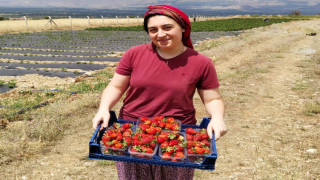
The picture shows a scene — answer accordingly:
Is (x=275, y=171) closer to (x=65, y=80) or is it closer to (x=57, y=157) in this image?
(x=57, y=157)

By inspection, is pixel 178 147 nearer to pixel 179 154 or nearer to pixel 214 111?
pixel 179 154

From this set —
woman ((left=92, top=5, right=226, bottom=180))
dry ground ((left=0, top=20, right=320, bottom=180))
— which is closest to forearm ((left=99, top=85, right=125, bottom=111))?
woman ((left=92, top=5, right=226, bottom=180))

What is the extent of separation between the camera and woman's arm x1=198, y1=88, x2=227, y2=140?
204cm

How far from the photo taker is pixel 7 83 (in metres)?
9.20

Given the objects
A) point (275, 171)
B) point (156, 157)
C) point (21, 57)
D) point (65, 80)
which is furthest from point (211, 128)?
point (21, 57)

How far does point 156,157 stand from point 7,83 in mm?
8754

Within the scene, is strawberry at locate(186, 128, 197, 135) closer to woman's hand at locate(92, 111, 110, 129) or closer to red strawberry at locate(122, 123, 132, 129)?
red strawberry at locate(122, 123, 132, 129)

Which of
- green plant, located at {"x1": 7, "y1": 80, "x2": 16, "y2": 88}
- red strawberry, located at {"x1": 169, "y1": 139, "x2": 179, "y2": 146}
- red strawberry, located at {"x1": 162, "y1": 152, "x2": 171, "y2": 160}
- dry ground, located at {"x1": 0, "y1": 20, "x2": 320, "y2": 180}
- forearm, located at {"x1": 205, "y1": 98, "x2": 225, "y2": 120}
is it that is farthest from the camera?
green plant, located at {"x1": 7, "y1": 80, "x2": 16, "y2": 88}

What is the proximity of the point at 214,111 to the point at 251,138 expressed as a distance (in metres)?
3.25

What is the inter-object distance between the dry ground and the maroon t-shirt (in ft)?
6.91

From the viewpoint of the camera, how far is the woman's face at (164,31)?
2051 mm

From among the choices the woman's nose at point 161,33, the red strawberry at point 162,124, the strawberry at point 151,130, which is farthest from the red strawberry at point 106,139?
the woman's nose at point 161,33

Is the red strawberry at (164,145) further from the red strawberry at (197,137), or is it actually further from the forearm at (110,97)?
the forearm at (110,97)

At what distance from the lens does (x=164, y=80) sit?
2.14m
